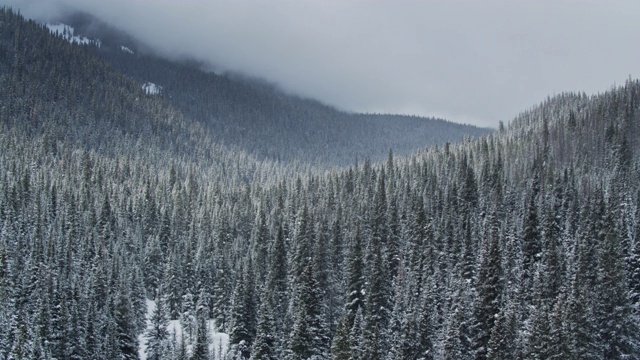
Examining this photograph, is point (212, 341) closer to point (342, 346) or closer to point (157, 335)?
point (157, 335)

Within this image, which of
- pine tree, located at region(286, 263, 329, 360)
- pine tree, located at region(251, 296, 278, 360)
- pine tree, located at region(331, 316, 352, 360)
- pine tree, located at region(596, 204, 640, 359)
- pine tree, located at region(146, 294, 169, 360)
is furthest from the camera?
pine tree, located at region(146, 294, 169, 360)

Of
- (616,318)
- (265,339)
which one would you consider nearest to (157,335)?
(265,339)

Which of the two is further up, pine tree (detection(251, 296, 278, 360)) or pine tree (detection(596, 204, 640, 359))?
pine tree (detection(596, 204, 640, 359))

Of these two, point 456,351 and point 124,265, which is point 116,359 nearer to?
point 124,265

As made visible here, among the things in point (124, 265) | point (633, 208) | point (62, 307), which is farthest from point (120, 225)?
point (633, 208)

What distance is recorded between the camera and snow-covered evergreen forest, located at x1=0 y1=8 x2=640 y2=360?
182ft

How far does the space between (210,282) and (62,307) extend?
35604mm

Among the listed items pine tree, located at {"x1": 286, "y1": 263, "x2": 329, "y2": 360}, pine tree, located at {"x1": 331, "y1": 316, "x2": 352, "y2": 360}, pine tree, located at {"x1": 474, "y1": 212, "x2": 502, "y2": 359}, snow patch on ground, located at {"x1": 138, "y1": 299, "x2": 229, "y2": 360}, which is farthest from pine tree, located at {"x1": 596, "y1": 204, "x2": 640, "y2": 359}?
snow patch on ground, located at {"x1": 138, "y1": 299, "x2": 229, "y2": 360}

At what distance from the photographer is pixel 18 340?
62.2 meters

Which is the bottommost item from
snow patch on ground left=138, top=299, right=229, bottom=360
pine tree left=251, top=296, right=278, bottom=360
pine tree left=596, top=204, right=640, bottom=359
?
snow patch on ground left=138, top=299, right=229, bottom=360

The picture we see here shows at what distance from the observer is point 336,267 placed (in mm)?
95188

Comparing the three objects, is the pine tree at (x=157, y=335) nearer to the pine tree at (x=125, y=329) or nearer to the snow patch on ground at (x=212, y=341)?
the snow patch on ground at (x=212, y=341)

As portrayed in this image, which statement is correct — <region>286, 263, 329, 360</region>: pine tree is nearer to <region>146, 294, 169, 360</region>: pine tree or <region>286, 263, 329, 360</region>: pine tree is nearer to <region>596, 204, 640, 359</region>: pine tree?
<region>596, 204, 640, 359</region>: pine tree

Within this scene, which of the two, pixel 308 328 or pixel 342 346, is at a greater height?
pixel 308 328
